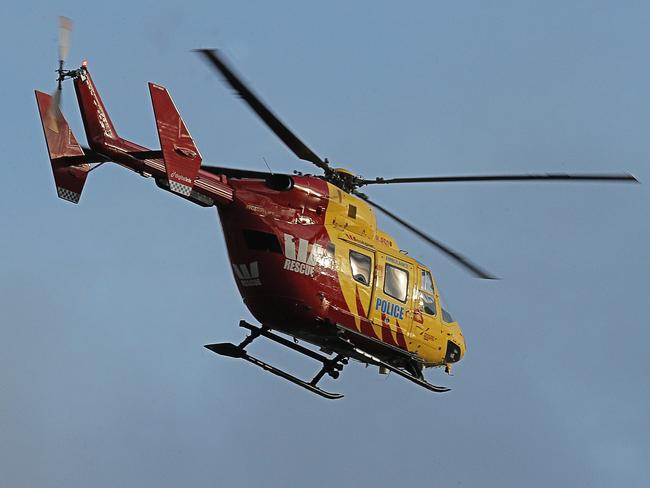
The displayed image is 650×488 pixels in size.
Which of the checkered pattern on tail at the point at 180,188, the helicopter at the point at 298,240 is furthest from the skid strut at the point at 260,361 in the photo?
the checkered pattern on tail at the point at 180,188

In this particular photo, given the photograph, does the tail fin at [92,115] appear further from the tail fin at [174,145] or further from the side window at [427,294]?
the side window at [427,294]

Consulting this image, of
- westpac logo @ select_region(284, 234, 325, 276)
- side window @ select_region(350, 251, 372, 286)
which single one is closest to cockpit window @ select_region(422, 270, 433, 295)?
side window @ select_region(350, 251, 372, 286)

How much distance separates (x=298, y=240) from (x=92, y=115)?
168 inches

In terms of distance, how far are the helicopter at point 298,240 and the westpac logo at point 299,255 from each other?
18 mm

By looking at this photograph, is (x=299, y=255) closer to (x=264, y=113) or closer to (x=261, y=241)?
(x=261, y=241)

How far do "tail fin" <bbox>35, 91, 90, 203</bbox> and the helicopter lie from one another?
2 cm

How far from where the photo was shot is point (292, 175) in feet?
71.7

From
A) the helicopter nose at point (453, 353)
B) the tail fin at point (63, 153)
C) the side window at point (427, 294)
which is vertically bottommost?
the helicopter nose at point (453, 353)

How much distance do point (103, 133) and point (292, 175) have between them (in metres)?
3.71

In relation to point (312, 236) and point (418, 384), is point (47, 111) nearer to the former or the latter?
point (312, 236)

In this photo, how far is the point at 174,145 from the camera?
19.4 m

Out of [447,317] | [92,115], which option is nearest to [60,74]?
[92,115]

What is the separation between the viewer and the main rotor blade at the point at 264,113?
17547mm

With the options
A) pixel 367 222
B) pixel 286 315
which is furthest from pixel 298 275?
pixel 367 222
